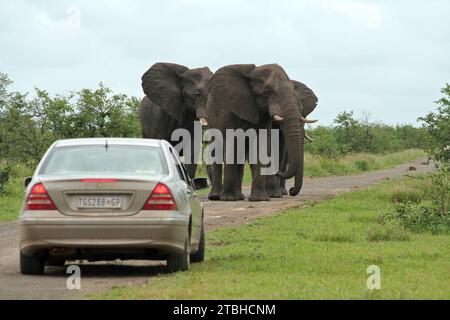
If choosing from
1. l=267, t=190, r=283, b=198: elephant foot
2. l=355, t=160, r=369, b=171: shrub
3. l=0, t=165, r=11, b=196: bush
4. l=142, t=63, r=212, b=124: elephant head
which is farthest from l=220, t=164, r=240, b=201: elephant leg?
l=355, t=160, r=369, b=171: shrub

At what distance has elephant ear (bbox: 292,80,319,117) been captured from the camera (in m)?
31.8

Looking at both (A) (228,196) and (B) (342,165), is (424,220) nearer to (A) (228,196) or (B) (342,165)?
(A) (228,196)

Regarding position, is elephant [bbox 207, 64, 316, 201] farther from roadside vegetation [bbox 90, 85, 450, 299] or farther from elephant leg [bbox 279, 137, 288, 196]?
roadside vegetation [bbox 90, 85, 450, 299]

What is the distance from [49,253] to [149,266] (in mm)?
1508

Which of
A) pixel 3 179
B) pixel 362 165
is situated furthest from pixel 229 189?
pixel 362 165

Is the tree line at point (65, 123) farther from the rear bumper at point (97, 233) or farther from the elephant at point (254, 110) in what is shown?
the rear bumper at point (97, 233)

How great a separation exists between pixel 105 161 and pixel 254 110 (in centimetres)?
1458

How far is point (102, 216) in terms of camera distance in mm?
11992

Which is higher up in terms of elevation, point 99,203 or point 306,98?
point 306,98

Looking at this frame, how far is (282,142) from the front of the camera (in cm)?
2958

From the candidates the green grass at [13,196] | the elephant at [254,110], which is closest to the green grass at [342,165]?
the green grass at [13,196]

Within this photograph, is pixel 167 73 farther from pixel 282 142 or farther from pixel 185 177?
pixel 185 177

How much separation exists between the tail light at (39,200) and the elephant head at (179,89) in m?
16.9
